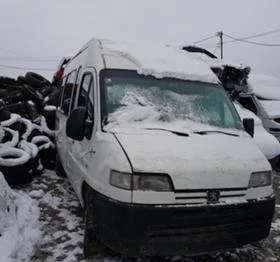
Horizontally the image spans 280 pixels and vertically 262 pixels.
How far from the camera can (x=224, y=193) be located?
3.82 m

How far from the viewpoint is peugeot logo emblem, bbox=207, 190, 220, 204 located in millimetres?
3754

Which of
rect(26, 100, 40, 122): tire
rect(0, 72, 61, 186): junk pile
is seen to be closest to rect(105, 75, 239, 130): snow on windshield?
rect(0, 72, 61, 186): junk pile

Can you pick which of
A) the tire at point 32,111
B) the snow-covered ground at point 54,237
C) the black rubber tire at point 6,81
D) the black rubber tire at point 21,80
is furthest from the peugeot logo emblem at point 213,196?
the black rubber tire at point 6,81

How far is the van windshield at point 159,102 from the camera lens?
14.8ft

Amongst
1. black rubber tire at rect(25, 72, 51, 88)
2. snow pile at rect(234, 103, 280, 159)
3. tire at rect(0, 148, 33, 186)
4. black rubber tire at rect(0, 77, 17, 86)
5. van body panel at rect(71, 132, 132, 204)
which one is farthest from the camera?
black rubber tire at rect(0, 77, 17, 86)

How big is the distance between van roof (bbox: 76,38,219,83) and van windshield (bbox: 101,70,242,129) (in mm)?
101

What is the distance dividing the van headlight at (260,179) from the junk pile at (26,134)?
158 inches

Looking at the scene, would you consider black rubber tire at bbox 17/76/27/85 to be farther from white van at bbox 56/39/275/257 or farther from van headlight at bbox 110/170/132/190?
van headlight at bbox 110/170/132/190

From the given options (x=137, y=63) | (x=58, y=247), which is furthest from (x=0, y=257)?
(x=137, y=63)

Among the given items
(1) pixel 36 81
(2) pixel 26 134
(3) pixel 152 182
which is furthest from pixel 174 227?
(1) pixel 36 81

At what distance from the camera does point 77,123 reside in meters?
4.43

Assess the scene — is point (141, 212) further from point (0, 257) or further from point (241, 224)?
point (0, 257)

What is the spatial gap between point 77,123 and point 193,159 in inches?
54.0

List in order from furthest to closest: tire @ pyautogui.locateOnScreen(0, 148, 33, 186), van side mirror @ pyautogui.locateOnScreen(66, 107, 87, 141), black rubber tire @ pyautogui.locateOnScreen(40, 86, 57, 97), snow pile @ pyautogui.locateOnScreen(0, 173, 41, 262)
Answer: black rubber tire @ pyautogui.locateOnScreen(40, 86, 57, 97) → tire @ pyautogui.locateOnScreen(0, 148, 33, 186) → van side mirror @ pyautogui.locateOnScreen(66, 107, 87, 141) → snow pile @ pyautogui.locateOnScreen(0, 173, 41, 262)
